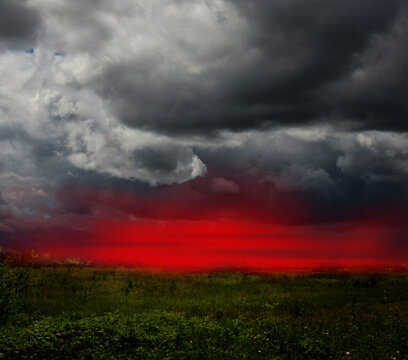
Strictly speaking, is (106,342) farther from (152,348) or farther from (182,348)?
(182,348)

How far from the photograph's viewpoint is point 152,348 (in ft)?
35.0

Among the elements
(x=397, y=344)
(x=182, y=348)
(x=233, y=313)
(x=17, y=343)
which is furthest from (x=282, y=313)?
(x=17, y=343)

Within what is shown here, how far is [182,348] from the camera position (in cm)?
A: 1066

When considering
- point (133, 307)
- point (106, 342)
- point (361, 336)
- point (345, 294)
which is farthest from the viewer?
point (345, 294)

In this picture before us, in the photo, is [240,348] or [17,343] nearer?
[17,343]

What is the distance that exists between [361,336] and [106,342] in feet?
29.9

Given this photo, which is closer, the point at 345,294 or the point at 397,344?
the point at 397,344

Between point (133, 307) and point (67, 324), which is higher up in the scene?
point (67, 324)

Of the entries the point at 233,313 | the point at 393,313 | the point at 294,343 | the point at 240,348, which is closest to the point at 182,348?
the point at 240,348

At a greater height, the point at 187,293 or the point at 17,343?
the point at 17,343

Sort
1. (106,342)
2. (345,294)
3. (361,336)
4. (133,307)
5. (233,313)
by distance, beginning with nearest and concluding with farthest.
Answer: (106,342) < (361,336) < (233,313) < (133,307) < (345,294)

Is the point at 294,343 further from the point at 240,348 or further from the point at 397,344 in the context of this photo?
the point at 397,344

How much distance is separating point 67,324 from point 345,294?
1881 cm

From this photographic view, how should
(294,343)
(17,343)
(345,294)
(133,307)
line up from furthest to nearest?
(345,294) → (133,307) → (294,343) → (17,343)
